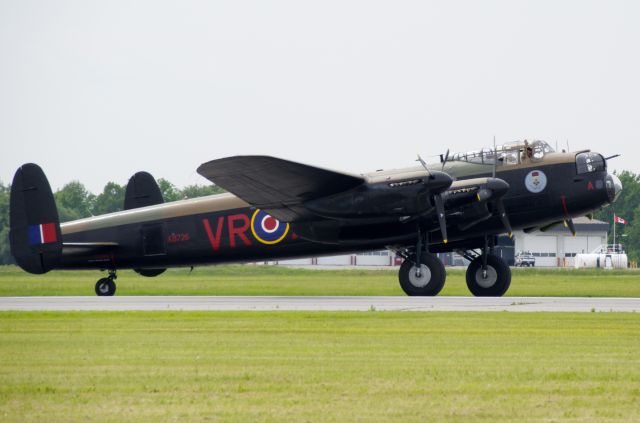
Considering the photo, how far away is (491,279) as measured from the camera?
30.7 m

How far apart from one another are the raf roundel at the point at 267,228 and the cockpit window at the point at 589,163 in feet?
26.5

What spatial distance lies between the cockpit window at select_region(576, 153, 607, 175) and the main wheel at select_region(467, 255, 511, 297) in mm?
3683

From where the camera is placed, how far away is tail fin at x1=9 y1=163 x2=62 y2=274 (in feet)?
103

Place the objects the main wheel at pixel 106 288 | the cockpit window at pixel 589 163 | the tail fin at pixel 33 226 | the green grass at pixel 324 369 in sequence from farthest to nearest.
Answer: the main wheel at pixel 106 288, the tail fin at pixel 33 226, the cockpit window at pixel 589 163, the green grass at pixel 324 369

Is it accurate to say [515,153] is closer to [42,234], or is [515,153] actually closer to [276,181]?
[276,181]

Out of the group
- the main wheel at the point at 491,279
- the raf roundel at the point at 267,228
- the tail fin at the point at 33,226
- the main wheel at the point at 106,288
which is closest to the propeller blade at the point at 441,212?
the main wheel at the point at 491,279

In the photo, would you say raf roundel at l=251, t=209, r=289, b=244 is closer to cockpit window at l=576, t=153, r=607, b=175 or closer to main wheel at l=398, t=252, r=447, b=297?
main wheel at l=398, t=252, r=447, b=297

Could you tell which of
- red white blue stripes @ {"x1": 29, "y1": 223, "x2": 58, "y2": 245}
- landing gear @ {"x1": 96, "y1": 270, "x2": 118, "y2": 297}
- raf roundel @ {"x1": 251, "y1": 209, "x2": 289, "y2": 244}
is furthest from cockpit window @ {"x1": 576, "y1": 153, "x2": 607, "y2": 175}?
red white blue stripes @ {"x1": 29, "y1": 223, "x2": 58, "y2": 245}

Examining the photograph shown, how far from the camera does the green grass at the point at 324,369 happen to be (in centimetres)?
1062

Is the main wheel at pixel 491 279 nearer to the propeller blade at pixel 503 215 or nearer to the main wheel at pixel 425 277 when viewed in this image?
the propeller blade at pixel 503 215

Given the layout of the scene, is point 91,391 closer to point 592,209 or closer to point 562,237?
point 592,209

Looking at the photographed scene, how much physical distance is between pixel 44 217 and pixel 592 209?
50.3 feet

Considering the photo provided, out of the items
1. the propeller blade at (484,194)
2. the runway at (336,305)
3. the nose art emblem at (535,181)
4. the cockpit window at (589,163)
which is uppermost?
the cockpit window at (589,163)

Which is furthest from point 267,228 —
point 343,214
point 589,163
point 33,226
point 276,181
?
point 589,163
